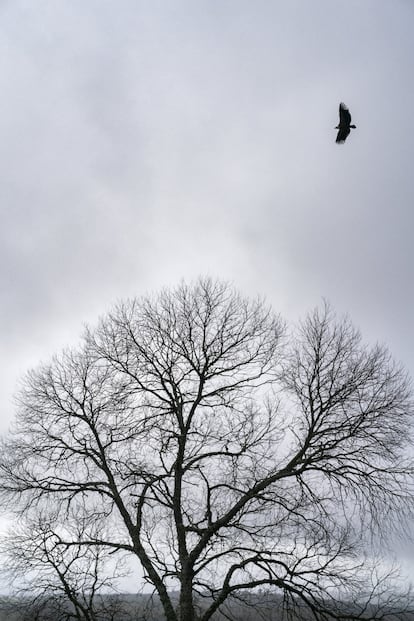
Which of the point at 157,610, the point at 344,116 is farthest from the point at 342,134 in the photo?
the point at 157,610

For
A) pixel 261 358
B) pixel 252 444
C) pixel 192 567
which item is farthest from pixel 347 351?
pixel 192 567

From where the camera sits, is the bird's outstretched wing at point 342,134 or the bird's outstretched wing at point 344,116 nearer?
the bird's outstretched wing at point 342,134

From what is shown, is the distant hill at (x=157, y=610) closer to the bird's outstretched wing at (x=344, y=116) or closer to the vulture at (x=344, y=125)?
the vulture at (x=344, y=125)

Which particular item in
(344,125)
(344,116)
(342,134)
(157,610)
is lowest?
(157,610)

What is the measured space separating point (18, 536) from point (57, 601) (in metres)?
1.80

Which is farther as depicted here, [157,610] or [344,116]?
[157,610]

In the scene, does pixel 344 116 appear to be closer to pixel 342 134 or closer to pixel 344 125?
pixel 344 125

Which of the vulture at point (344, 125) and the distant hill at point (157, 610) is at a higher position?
the vulture at point (344, 125)

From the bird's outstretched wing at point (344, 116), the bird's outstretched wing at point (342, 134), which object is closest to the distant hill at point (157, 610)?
the bird's outstretched wing at point (342, 134)

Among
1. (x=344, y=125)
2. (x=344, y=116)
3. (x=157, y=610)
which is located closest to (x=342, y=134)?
(x=344, y=125)

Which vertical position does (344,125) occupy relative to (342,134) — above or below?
above

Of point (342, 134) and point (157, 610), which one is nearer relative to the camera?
point (342, 134)

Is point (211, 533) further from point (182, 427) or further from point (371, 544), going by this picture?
point (371, 544)

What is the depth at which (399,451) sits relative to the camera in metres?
10.6
